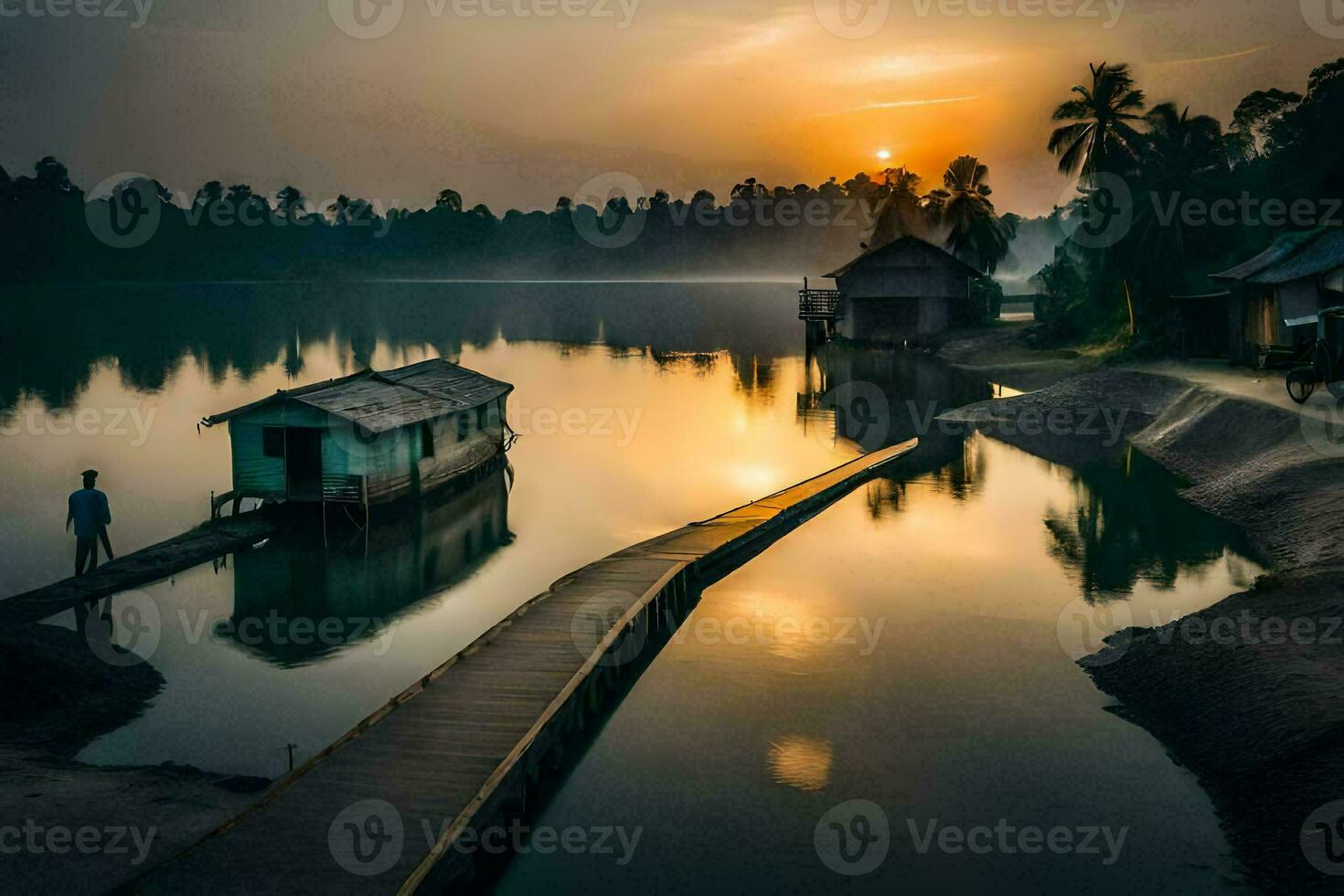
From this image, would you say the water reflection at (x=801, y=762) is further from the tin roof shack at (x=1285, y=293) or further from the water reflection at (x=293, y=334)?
the water reflection at (x=293, y=334)

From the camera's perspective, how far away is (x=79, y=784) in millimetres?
16828

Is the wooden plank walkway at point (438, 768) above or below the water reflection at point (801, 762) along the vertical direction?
above

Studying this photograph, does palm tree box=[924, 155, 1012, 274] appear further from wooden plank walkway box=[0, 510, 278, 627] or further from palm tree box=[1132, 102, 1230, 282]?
wooden plank walkway box=[0, 510, 278, 627]

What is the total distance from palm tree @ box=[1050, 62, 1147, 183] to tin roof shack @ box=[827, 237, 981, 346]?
1472 cm

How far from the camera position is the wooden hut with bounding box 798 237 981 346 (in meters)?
88.4

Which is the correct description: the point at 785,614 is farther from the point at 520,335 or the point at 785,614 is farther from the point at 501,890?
the point at 520,335

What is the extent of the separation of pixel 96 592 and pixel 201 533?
5.86 meters

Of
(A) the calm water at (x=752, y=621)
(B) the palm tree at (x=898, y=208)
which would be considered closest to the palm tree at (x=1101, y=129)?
(A) the calm water at (x=752, y=621)

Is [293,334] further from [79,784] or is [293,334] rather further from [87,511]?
[79,784]

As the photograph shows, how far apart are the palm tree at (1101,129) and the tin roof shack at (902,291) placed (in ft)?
48.3

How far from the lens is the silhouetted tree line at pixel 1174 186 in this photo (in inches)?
2530

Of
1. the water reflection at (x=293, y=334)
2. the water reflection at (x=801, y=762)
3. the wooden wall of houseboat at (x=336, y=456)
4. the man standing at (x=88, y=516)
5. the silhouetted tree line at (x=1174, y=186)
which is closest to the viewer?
the water reflection at (x=801, y=762)

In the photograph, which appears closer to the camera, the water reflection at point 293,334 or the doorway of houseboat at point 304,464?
the doorway of houseboat at point 304,464

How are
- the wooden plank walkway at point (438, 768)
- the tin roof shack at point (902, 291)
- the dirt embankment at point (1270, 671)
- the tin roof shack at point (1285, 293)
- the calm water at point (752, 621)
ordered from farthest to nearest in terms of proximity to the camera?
the tin roof shack at point (902, 291) → the tin roof shack at point (1285, 293) → the calm water at point (752, 621) → the dirt embankment at point (1270, 671) → the wooden plank walkway at point (438, 768)
